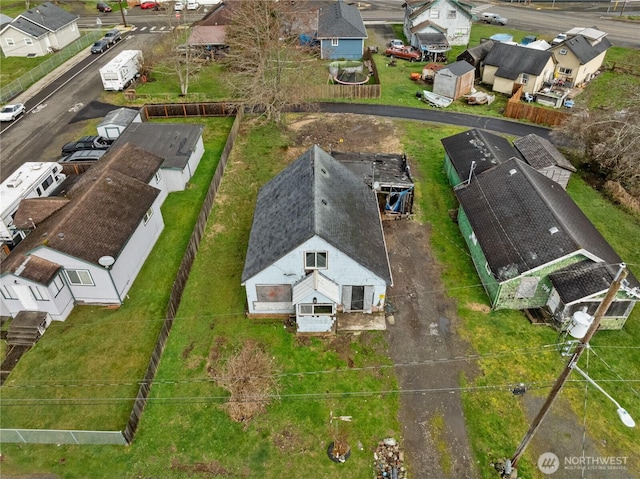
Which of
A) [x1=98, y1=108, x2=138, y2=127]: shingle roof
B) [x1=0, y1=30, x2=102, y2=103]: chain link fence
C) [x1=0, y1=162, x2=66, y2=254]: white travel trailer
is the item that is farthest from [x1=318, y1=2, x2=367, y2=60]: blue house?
[x1=0, y1=162, x2=66, y2=254]: white travel trailer

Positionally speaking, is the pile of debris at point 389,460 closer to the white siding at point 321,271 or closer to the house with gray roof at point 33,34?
the white siding at point 321,271

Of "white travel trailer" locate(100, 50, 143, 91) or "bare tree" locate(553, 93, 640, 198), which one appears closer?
"bare tree" locate(553, 93, 640, 198)

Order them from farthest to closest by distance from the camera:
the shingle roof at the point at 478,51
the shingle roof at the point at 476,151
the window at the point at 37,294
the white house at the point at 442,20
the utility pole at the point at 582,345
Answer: the white house at the point at 442,20 → the shingle roof at the point at 478,51 → the shingle roof at the point at 476,151 → the window at the point at 37,294 → the utility pole at the point at 582,345

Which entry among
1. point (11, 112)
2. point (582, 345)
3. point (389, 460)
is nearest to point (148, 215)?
point (389, 460)

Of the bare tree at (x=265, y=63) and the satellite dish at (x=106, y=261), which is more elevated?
the bare tree at (x=265, y=63)

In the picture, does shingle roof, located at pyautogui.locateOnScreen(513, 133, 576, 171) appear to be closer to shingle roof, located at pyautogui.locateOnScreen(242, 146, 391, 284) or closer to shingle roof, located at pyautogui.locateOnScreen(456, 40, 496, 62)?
shingle roof, located at pyautogui.locateOnScreen(242, 146, 391, 284)

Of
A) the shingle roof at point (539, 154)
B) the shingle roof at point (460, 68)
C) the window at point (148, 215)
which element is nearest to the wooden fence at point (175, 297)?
the window at point (148, 215)

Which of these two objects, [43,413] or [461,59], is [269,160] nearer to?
[43,413]
